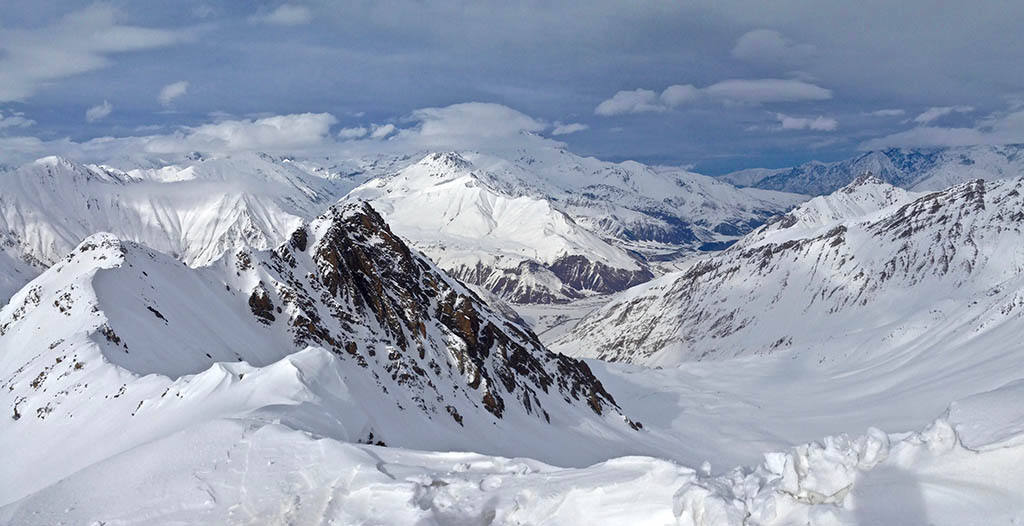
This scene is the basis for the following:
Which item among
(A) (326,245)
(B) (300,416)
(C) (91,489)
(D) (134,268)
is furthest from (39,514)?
(A) (326,245)

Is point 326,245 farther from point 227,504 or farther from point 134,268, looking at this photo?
point 227,504

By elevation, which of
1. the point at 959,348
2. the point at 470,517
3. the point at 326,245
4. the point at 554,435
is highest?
the point at 470,517

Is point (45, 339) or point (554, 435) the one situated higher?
point (45, 339)

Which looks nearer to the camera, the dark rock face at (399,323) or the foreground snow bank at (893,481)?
the foreground snow bank at (893,481)

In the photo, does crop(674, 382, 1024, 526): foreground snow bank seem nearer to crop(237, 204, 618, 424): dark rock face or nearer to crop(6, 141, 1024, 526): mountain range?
crop(6, 141, 1024, 526): mountain range

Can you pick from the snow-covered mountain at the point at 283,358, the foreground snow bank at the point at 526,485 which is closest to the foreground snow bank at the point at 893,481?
the foreground snow bank at the point at 526,485

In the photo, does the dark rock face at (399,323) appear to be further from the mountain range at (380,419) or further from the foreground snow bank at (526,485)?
the foreground snow bank at (526,485)

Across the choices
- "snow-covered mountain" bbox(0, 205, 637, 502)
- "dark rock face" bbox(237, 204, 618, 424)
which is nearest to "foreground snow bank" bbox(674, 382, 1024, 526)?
"snow-covered mountain" bbox(0, 205, 637, 502)
